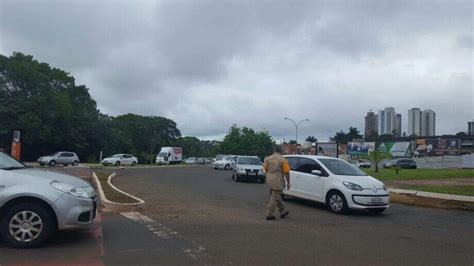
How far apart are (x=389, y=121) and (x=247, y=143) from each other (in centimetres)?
5864

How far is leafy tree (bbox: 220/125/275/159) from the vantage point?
110750mm

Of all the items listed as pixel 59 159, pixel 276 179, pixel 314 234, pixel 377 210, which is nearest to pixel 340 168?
pixel 377 210

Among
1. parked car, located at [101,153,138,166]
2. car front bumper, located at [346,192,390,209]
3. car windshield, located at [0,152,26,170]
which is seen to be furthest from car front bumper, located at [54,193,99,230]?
parked car, located at [101,153,138,166]

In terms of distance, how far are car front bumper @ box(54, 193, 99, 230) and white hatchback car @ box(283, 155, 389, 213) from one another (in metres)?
7.20

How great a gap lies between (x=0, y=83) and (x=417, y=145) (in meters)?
80.3

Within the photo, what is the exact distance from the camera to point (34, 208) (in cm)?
746

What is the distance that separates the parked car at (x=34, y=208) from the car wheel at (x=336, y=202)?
7307 millimetres

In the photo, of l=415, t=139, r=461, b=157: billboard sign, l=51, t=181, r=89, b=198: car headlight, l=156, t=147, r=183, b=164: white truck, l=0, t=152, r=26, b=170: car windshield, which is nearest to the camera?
l=51, t=181, r=89, b=198: car headlight

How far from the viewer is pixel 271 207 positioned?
11.1m

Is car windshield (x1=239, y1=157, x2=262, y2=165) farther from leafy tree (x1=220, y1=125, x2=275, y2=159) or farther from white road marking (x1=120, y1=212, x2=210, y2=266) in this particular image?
leafy tree (x1=220, y1=125, x2=275, y2=159)

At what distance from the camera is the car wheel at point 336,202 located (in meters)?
12.9

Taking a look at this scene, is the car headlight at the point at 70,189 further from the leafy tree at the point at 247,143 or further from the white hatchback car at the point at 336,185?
the leafy tree at the point at 247,143

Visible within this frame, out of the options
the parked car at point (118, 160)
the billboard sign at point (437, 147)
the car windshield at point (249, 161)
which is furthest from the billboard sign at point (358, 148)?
the car windshield at point (249, 161)

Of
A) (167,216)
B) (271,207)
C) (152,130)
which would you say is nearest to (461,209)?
(271,207)
